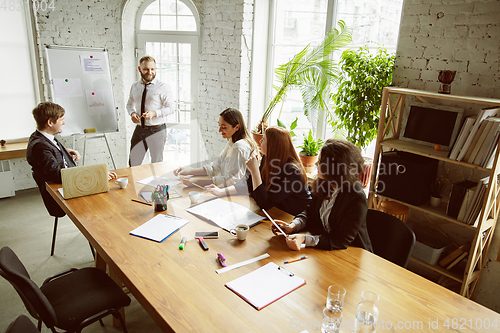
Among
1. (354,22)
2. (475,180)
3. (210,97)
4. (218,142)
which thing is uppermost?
(354,22)

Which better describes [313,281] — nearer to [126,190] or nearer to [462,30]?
[126,190]

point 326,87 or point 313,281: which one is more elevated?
point 326,87

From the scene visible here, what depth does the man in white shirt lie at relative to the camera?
419cm

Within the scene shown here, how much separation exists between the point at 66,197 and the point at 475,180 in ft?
9.72

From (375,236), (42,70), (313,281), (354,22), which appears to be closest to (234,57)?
(354,22)

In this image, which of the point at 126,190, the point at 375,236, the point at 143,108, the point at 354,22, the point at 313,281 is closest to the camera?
the point at 313,281

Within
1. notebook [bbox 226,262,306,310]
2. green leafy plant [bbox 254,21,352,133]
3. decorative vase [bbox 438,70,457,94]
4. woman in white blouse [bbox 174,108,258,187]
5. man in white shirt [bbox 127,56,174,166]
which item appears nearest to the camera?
notebook [bbox 226,262,306,310]

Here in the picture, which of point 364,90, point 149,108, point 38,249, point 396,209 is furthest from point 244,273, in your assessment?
point 149,108

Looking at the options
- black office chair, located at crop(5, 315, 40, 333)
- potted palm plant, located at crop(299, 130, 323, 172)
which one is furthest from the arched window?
black office chair, located at crop(5, 315, 40, 333)

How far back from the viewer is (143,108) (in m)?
4.23

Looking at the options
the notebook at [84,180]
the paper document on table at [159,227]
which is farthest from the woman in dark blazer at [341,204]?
the notebook at [84,180]

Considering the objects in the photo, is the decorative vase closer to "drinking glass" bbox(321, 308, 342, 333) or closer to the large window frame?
the large window frame

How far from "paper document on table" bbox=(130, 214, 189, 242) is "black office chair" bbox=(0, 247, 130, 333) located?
0.33 m

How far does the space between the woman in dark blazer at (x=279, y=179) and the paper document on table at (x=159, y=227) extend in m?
0.45
